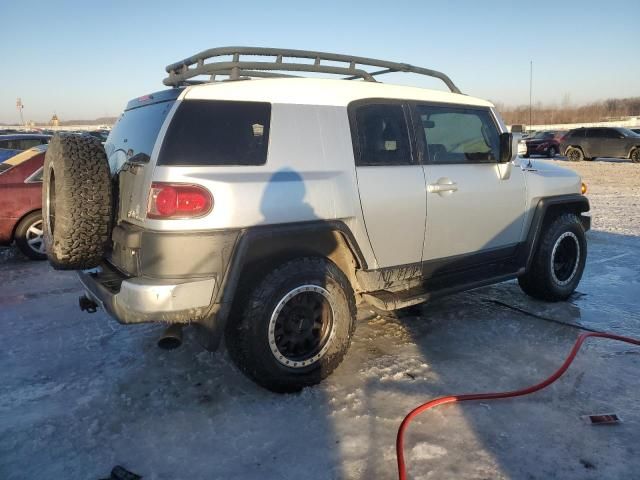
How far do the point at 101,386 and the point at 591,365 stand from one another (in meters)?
3.53

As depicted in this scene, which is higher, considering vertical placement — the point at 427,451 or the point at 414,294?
the point at 414,294

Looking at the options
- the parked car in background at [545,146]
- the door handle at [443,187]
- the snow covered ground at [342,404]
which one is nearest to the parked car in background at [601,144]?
the parked car in background at [545,146]

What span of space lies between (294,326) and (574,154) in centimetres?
2549

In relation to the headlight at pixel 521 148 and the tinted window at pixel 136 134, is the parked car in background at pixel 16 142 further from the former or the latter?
the headlight at pixel 521 148

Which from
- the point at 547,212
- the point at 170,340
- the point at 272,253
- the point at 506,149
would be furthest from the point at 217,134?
the point at 547,212

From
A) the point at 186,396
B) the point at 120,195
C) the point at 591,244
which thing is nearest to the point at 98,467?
the point at 186,396

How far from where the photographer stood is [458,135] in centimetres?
448

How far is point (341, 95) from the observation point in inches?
146

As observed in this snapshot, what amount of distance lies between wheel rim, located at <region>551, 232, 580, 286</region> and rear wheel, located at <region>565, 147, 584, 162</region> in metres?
22.3

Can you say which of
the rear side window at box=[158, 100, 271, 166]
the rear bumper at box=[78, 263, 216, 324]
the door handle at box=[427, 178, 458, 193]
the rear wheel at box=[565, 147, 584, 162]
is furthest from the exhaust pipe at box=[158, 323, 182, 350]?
the rear wheel at box=[565, 147, 584, 162]

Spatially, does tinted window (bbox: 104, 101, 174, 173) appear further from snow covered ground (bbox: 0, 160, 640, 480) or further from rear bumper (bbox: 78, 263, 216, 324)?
snow covered ground (bbox: 0, 160, 640, 480)

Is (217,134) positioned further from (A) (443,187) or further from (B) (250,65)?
(A) (443,187)

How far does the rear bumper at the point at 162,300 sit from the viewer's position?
298 cm

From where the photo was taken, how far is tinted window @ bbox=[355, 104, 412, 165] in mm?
3775
